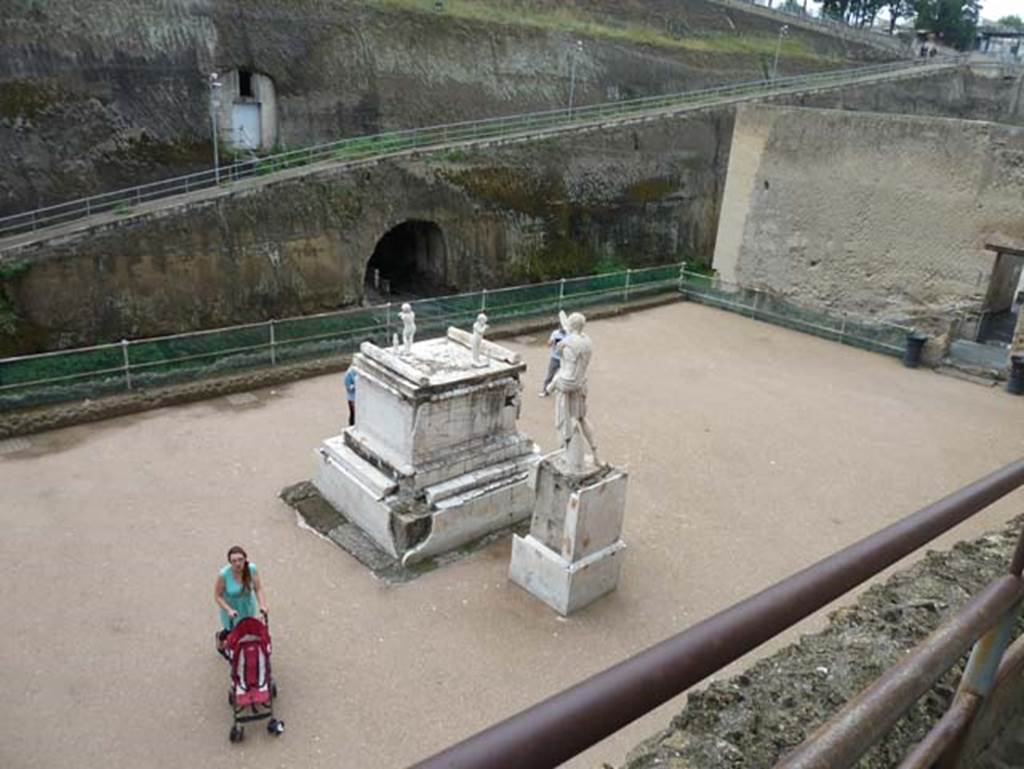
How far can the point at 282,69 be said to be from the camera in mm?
24609

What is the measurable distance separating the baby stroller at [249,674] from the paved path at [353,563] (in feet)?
0.58

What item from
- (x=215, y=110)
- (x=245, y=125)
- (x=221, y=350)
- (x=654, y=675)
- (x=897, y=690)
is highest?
(x=654, y=675)

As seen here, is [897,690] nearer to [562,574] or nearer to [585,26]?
[562,574]

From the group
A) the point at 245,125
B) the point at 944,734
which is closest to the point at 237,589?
the point at 944,734

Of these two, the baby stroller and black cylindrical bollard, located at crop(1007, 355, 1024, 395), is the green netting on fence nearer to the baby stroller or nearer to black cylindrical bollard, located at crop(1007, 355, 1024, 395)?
black cylindrical bollard, located at crop(1007, 355, 1024, 395)

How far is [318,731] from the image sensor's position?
20.2ft

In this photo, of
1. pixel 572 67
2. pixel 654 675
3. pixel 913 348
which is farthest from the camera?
pixel 572 67

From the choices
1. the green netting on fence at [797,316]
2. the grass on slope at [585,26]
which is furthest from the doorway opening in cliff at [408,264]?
the grass on slope at [585,26]

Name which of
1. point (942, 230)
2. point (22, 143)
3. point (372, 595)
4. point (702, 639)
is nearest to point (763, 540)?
point (372, 595)

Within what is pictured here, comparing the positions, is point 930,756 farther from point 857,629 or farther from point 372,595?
point 372,595

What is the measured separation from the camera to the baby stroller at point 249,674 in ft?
19.9

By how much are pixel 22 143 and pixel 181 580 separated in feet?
56.4

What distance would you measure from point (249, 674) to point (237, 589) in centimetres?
67

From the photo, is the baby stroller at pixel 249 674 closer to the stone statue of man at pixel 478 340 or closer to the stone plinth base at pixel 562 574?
the stone plinth base at pixel 562 574
